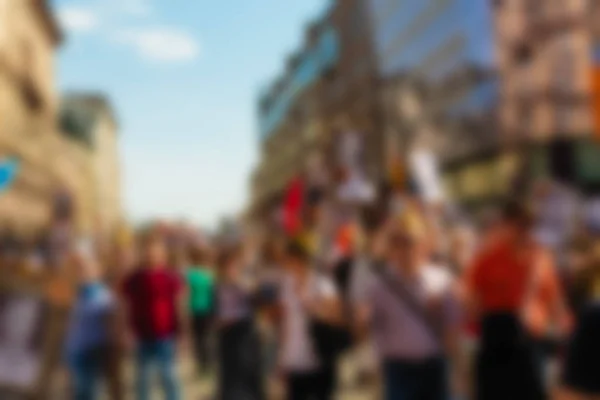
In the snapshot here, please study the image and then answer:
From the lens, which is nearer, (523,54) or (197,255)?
(197,255)

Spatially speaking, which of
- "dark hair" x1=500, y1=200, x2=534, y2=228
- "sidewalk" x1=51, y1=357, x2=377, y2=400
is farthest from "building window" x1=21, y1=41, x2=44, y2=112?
"dark hair" x1=500, y1=200, x2=534, y2=228

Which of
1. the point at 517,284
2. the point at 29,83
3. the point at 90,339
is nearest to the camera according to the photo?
the point at 517,284

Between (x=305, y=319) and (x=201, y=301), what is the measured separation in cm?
490

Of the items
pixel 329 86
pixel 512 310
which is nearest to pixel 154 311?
pixel 512 310

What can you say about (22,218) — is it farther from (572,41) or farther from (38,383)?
(38,383)

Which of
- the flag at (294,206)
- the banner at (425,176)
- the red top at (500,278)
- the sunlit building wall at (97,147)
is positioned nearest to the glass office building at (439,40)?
the flag at (294,206)

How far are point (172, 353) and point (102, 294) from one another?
81 centimetres

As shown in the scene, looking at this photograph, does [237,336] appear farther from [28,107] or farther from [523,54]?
[28,107]

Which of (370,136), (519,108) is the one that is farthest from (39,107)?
(519,108)

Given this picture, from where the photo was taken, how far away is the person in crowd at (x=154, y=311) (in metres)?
7.92

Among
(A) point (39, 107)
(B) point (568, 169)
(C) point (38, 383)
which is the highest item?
(A) point (39, 107)

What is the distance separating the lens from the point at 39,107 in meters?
68.8

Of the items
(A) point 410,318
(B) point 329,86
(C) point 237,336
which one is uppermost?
(B) point 329,86

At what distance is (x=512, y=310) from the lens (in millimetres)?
5664
